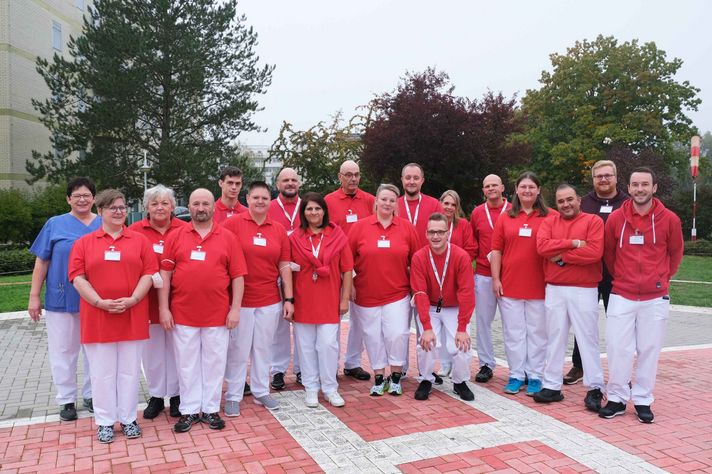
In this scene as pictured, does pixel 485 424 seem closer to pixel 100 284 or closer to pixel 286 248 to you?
pixel 286 248

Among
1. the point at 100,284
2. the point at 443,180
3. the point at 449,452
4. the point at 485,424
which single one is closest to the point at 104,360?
the point at 100,284

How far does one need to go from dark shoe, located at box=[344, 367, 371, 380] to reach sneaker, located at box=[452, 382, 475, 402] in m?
1.12

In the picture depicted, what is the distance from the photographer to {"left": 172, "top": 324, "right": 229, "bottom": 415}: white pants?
4910 mm

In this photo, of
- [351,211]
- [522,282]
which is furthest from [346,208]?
[522,282]

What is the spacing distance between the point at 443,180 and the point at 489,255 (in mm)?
15985

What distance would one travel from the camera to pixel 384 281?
5754mm

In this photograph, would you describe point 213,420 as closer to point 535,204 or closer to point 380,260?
point 380,260

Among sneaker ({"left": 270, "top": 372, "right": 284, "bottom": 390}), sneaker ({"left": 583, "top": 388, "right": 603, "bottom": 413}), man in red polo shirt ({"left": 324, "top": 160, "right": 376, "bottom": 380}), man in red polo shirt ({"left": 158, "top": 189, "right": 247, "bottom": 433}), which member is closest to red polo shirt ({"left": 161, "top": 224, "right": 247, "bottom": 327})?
man in red polo shirt ({"left": 158, "top": 189, "right": 247, "bottom": 433})

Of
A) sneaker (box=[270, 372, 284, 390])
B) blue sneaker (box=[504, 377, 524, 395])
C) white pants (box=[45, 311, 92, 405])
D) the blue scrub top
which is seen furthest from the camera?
sneaker (box=[270, 372, 284, 390])

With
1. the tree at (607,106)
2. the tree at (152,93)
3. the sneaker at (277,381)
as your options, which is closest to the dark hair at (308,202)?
the sneaker at (277,381)

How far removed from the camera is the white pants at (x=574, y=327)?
215 inches

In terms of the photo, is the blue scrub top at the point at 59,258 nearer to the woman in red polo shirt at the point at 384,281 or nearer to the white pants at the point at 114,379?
the white pants at the point at 114,379

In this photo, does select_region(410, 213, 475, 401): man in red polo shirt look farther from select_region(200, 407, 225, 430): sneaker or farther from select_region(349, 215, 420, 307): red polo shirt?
select_region(200, 407, 225, 430): sneaker

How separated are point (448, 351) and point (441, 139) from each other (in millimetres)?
16507
